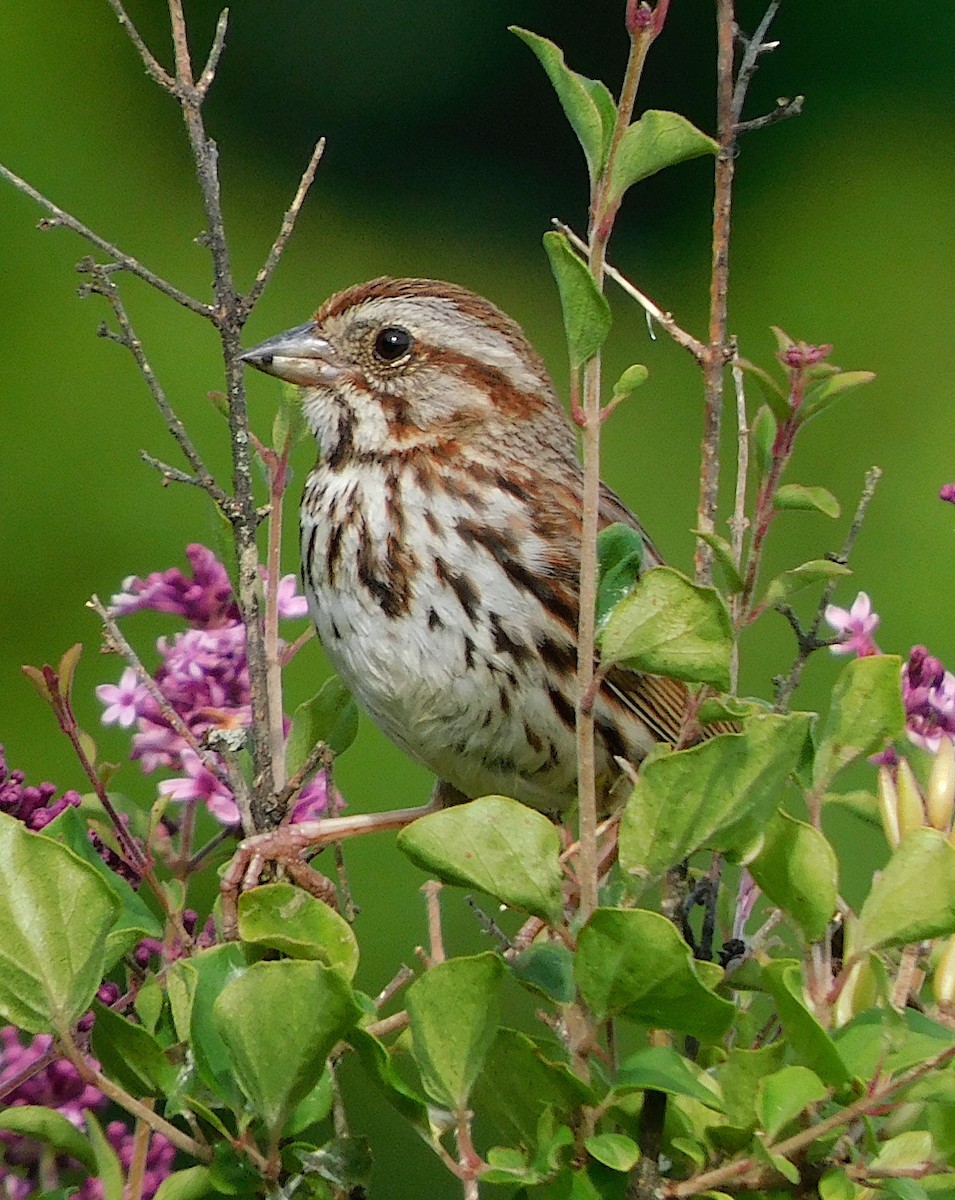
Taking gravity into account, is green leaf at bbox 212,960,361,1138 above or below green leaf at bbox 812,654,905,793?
below

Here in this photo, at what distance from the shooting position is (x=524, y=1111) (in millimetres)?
835

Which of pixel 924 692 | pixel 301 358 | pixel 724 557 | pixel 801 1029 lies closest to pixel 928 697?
pixel 924 692

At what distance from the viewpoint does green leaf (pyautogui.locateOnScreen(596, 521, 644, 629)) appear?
0.88 metres

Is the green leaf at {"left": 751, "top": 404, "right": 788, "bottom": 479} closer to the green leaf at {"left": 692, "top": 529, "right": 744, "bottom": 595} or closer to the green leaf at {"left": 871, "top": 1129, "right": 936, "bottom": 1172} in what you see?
the green leaf at {"left": 692, "top": 529, "right": 744, "bottom": 595}

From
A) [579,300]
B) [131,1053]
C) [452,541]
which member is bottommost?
[131,1053]

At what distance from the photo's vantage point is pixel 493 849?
2.58 ft

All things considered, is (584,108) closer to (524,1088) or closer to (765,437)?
(765,437)

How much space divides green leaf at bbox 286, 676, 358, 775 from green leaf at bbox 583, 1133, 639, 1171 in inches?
15.2

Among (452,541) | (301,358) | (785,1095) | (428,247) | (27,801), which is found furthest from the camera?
(428,247)

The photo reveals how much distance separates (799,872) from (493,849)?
13cm

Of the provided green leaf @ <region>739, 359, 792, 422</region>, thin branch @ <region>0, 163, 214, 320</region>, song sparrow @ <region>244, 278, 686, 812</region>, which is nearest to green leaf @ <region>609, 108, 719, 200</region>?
green leaf @ <region>739, 359, 792, 422</region>

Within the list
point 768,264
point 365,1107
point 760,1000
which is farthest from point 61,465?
point 760,1000

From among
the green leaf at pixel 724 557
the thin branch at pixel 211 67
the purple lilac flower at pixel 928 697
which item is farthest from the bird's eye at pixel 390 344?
the green leaf at pixel 724 557

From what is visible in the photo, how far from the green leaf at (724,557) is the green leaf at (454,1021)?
212 mm
